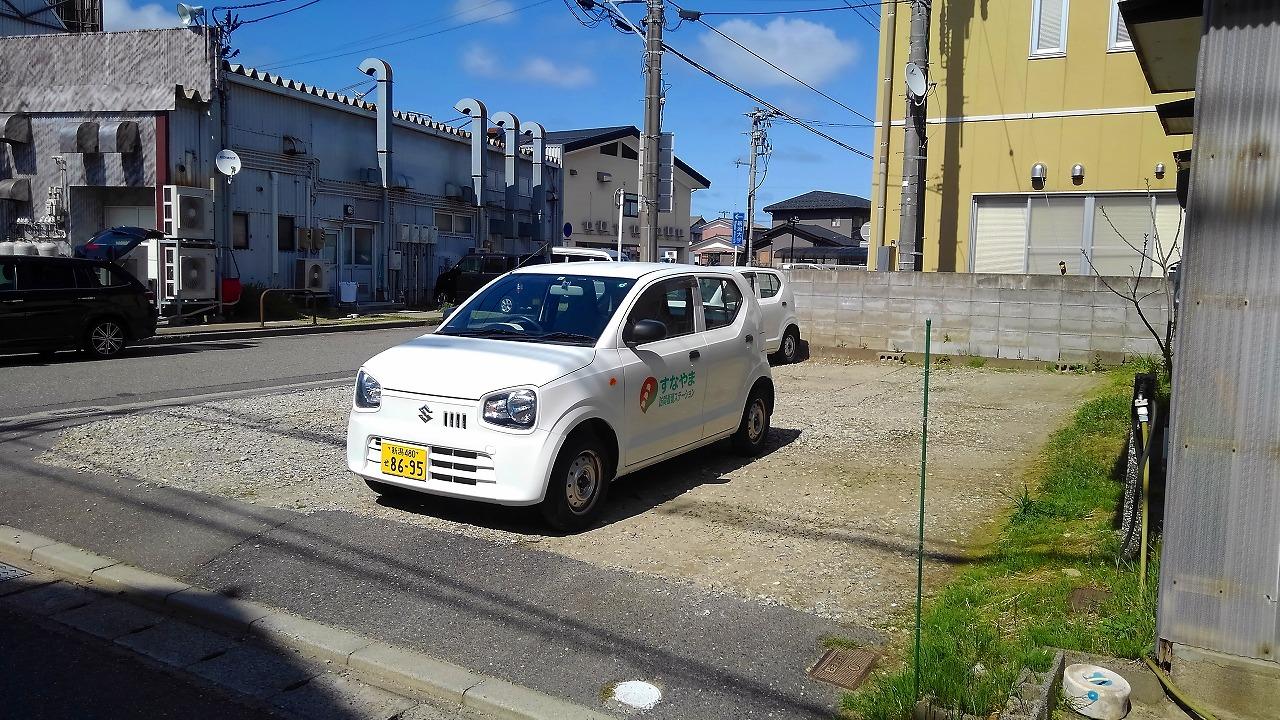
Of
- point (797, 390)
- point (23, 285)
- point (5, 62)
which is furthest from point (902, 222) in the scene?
point (5, 62)

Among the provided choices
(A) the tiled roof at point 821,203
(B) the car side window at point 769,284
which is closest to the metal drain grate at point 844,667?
(B) the car side window at point 769,284

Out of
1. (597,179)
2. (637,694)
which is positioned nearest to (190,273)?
(637,694)

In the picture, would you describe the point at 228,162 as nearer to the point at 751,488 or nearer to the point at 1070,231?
the point at 1070,231

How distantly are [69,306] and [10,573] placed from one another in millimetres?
10210

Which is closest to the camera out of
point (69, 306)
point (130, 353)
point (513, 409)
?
point (513, 409)

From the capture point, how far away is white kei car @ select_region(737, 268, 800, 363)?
15.1 metres

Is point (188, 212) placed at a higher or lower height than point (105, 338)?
higher

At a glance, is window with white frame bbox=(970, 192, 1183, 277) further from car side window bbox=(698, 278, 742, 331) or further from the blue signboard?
the blue signboard

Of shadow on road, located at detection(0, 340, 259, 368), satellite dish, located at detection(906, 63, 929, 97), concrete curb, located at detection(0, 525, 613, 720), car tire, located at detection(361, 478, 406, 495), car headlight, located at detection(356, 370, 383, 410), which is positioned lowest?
concrete curb, located at detection(0, 525, 613, 720)

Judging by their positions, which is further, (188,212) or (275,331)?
(188,212)

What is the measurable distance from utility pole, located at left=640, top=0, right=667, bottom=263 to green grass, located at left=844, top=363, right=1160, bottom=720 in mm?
11958

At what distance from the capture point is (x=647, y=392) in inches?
259

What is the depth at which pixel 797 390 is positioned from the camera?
12531 mm

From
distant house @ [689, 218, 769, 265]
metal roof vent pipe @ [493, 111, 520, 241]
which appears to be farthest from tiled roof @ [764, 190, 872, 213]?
metal roof vent pipe @ [493, 111, 520, 241]
